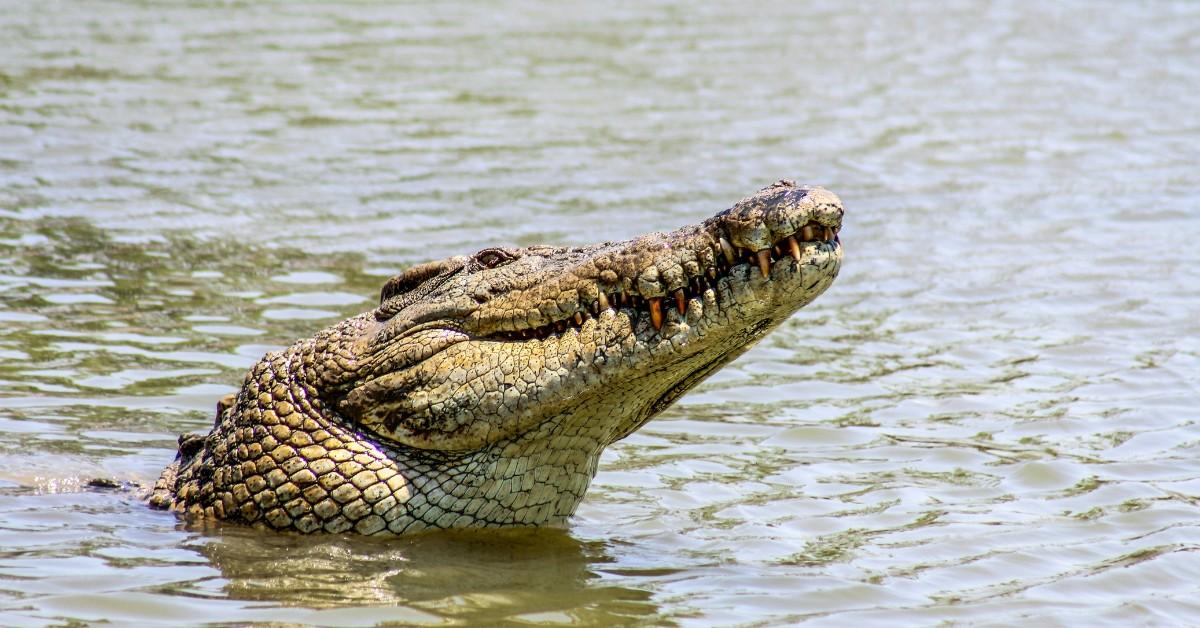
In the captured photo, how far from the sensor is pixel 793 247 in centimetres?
437

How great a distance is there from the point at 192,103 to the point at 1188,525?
970 cm

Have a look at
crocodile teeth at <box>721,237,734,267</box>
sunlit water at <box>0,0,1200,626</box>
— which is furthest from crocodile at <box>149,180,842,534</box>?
sunlit water at <box>0,0,1200,626</box>

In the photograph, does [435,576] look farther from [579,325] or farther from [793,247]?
[793,247]

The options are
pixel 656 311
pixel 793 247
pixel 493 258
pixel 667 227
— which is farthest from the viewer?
pixel 667 227

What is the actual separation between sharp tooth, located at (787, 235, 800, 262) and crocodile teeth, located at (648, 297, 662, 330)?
0.41 m

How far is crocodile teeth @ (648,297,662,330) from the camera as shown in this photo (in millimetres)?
4551

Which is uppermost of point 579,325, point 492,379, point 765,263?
point 765,263

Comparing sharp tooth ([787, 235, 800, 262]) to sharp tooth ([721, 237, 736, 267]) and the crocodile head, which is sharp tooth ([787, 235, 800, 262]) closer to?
the crocodile head

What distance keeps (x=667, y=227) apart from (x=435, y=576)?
588 cm

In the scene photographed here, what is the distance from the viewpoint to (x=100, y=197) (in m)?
10.5

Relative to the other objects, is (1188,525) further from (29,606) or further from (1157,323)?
(29,606)

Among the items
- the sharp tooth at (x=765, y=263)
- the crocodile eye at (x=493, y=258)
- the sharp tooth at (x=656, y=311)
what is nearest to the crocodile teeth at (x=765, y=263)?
the sharp tooth at (x=765, y=263)

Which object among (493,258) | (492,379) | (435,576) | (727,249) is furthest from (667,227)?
(727,249)

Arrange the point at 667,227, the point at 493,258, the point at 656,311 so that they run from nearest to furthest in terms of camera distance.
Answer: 1. the point at 656,311
2. the point at 493,258
3. the point at 667,227
